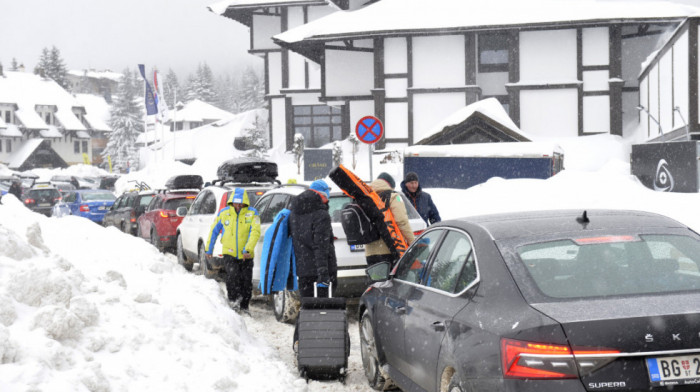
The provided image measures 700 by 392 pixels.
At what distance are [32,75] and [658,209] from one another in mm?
96082

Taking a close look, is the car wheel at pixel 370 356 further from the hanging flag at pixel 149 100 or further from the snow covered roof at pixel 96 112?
the snow covered roof at pixel 96 112

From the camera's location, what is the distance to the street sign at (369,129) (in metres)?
14.9

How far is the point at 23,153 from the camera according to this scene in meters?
88.8

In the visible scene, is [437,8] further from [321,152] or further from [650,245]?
[650,245]

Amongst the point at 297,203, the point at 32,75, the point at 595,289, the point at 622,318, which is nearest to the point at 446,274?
the point at 595,289

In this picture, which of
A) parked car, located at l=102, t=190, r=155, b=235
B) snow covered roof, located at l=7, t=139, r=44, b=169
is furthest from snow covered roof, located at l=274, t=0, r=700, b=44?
snow covered roof, located at l=7, t=139, r=44, b=169

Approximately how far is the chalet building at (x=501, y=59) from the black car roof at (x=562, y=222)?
28023mm

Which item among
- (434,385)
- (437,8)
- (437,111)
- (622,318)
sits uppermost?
(437,8)

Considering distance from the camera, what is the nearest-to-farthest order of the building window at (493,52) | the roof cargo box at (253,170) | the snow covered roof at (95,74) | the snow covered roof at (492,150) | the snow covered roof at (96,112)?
the roof cargo box at (253,170) → the snow covered roof at (492,150) → the building window at (493,52) → the snow covered roof at (96,112) → the snow covered roof at (95,74)

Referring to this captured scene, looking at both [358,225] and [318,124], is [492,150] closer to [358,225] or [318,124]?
[358,225]

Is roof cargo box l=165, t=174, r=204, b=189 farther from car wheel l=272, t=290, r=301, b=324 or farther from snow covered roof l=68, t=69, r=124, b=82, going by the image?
snow covered roof l=68, t=69, r=124, b=82

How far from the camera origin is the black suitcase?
6.68 m

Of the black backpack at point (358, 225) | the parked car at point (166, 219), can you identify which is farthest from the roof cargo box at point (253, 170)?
the black backpack at point (358, 225)

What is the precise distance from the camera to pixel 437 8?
35062 millimetres
